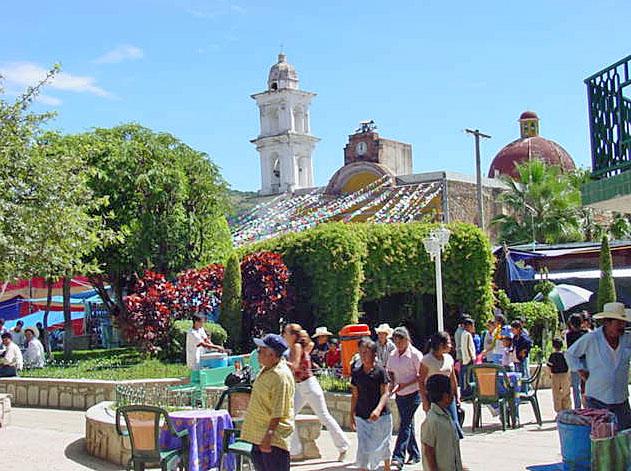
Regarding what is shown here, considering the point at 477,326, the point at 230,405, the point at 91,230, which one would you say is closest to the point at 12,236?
the point at 91,230

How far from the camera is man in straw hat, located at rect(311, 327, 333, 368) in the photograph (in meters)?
17.2

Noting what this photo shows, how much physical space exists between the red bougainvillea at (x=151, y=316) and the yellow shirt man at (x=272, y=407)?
517 inches

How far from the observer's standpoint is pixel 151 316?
1991 centimetres

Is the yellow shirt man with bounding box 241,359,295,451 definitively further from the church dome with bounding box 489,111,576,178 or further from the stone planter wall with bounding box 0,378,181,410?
the church dome with bounding box 489,111,576,178

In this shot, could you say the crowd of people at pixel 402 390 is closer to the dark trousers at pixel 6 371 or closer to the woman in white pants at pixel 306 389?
the woman in white pants at pixel 306 389

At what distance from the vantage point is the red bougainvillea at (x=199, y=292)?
805 inches

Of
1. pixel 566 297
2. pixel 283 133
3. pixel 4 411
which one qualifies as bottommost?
pixel 4 411

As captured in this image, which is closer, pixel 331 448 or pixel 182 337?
pixel 331 448

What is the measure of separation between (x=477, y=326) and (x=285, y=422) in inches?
610

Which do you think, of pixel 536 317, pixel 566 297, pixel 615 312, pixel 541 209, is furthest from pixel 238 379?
pixel 541 209

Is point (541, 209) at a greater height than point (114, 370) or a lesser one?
greater

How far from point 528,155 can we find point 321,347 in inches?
1794

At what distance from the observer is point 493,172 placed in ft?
200

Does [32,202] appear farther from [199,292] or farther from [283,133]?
[283,133]
